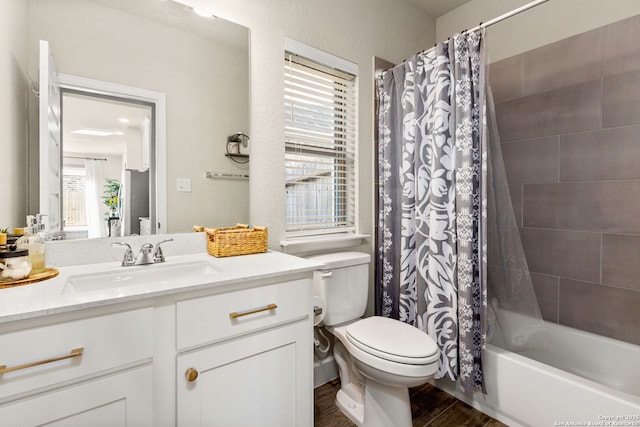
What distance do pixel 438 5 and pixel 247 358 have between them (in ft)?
8.97

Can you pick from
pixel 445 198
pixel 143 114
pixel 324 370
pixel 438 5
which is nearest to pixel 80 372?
pixel 143 114

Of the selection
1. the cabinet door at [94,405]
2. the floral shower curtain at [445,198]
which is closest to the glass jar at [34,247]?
the cabinet door at [94,405]

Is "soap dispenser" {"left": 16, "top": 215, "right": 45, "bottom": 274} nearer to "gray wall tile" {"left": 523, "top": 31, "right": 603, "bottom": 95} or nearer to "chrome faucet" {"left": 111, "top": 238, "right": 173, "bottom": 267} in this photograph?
"chrome faucet" {"left": 111, "top": 238, "right": 173, "bottom": 267}

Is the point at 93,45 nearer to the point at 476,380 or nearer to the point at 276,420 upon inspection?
the point at 276,420

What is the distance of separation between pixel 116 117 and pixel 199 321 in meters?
0.94

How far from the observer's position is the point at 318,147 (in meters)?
1.94

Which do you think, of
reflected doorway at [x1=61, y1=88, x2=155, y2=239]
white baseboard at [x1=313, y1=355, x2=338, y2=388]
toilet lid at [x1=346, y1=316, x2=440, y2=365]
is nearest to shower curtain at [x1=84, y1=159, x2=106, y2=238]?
reflected doorway at [x1=61, y1=88, x2=155, y2=239]

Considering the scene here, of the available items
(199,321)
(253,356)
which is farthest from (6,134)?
(253,356)

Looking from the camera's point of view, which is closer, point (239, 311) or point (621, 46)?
point (239, 311)

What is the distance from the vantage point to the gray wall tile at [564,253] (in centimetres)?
181

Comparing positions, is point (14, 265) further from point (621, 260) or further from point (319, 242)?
point (621, 260)

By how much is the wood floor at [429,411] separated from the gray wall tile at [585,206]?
1.21 meters

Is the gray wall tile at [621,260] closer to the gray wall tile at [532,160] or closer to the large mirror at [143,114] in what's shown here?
the gray wall tile at [532,160]

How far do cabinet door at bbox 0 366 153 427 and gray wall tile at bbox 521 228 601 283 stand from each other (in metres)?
2.22
